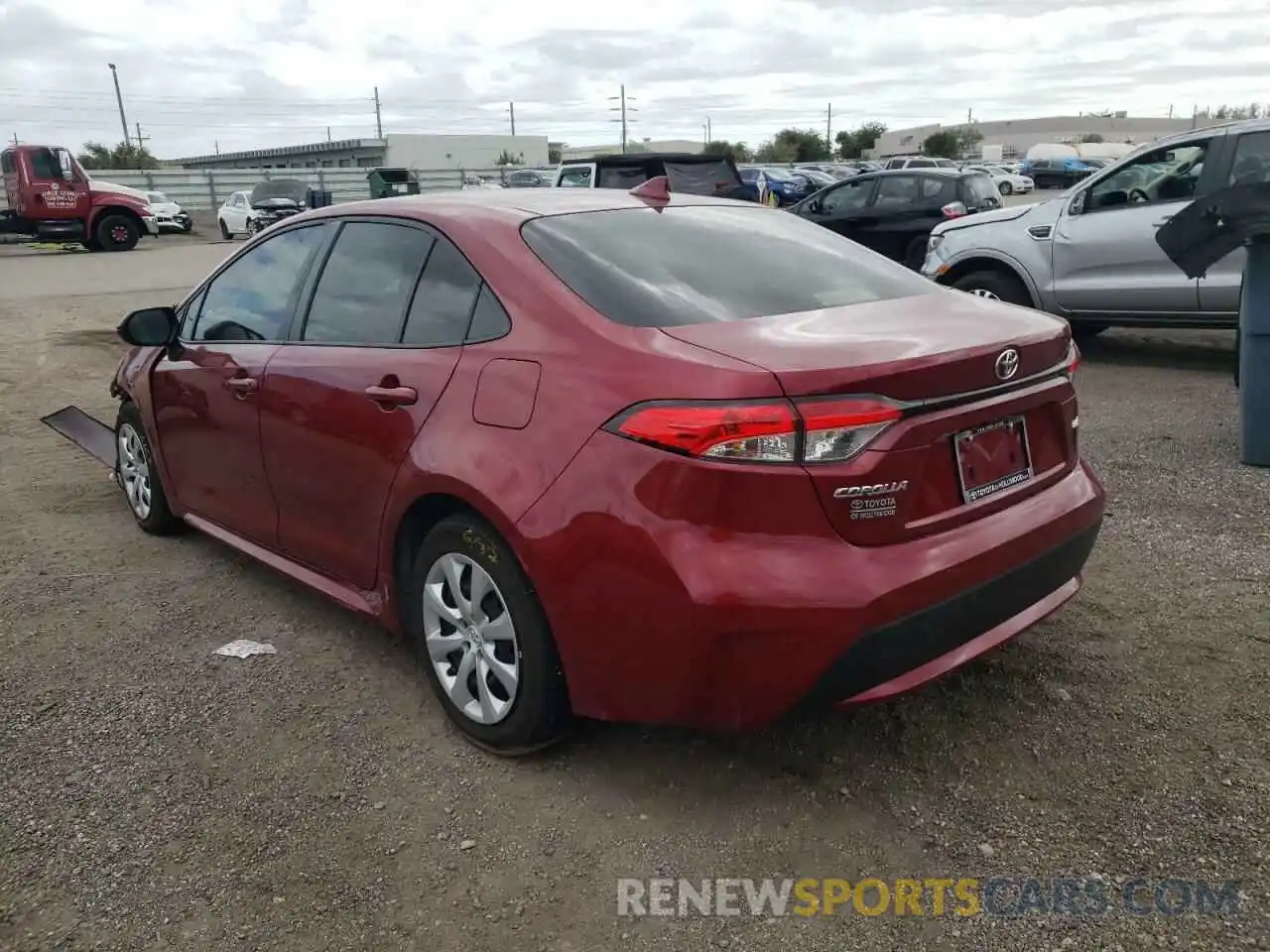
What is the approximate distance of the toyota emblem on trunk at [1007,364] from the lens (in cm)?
261

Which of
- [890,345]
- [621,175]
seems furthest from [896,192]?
[890,345]

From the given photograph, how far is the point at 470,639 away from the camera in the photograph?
9.77 feet

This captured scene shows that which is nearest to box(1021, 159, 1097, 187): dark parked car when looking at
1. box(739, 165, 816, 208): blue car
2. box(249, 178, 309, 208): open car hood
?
box(739, 165, 816, 208): blue car

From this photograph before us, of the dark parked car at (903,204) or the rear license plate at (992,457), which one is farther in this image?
the dark parked car at (903,204)

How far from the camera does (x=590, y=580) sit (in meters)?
2.52

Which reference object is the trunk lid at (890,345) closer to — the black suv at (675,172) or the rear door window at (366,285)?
the rear door window at (366,285)

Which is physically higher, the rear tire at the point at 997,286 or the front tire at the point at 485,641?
the rear tire at the point at 997,286

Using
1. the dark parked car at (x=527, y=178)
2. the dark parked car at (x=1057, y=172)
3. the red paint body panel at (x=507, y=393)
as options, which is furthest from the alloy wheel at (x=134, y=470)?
the dark parked car at (x=1057, y=172)

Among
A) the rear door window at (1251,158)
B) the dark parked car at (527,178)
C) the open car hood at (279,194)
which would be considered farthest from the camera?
the dark parked car at (527,178)

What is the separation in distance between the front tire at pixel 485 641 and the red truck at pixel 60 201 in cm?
2346

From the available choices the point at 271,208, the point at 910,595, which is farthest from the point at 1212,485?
the point at 271,208

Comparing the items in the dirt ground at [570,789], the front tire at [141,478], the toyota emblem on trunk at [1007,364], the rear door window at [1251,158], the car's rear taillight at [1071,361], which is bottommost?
the dirt ground at [570,789]

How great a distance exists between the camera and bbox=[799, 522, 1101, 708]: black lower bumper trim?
240 cm

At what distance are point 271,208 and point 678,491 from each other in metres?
27.9
